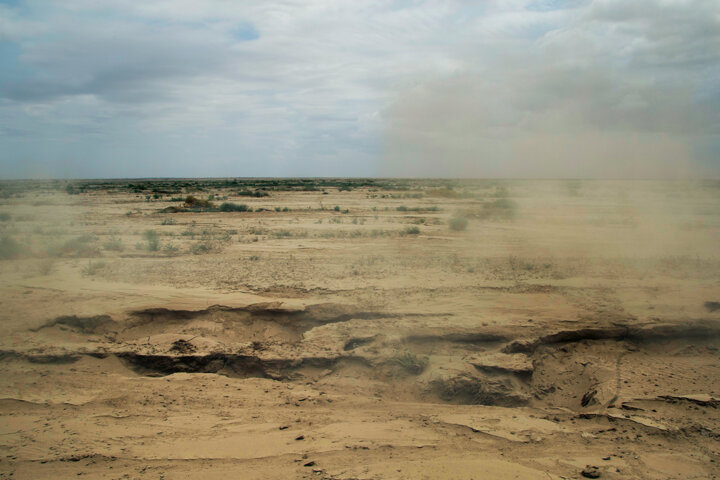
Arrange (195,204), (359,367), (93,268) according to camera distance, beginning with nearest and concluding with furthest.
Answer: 1. (359,367)
2. (93,268)
3. (195,204)

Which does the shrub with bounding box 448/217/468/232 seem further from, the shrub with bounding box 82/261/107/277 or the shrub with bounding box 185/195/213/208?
the shrub with bounding box 185/195/213/208

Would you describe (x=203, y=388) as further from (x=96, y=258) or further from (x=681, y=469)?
(x=96, y=258)

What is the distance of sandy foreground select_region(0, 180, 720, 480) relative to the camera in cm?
427

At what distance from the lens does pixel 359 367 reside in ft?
20.6

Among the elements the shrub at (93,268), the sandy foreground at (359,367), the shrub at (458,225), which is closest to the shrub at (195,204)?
the shrub at (458,225)

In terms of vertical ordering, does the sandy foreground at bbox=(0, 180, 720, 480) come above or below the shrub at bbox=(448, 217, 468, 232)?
below

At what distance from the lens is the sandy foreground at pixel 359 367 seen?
4.27 m

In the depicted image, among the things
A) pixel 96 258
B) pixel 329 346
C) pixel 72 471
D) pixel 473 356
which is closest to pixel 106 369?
pixel 72 471

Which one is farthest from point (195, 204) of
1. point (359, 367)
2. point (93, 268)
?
point (359, 367)

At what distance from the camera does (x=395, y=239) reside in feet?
54.8

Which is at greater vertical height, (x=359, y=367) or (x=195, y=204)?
(x=195, y=204)

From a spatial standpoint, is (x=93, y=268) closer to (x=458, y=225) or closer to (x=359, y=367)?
(x=359, y=367)

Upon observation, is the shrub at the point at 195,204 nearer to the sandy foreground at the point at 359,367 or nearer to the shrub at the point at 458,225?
the shrub at the point at 458,225

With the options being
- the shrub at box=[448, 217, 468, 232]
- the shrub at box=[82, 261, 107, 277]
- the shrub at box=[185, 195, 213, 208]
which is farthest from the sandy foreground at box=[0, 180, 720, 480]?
the shrub at box=[185, 195, 213, 208]
